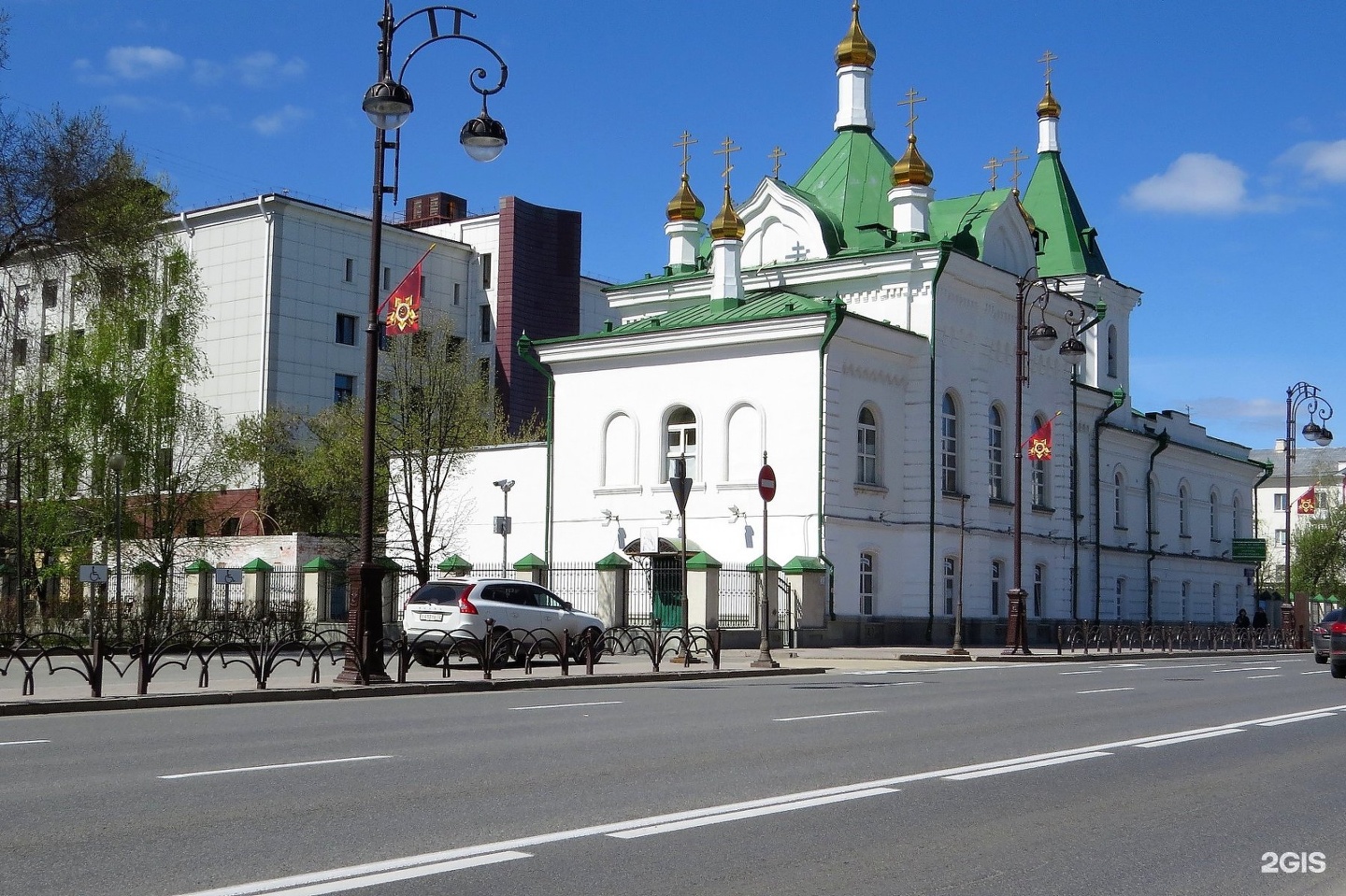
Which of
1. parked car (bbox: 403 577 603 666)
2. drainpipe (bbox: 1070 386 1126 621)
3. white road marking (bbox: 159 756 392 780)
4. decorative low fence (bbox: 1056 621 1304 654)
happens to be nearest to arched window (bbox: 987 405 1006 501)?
decorative low fence (bbox: 1056 621 1304 654)

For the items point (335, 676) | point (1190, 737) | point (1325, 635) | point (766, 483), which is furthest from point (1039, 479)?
point (1190, 737)

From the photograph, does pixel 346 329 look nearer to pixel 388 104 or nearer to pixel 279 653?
pixel 279 653

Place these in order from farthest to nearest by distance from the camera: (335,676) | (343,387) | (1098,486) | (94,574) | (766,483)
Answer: (343,387) < (1098,486) < (766,483) < (335,676) < (94,574)

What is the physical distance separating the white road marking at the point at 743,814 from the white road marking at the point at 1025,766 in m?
0.91

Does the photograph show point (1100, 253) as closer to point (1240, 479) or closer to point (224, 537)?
point (1240, 479)

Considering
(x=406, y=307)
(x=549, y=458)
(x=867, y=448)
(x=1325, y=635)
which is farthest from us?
(x=549, y=458)

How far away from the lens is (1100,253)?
5866 cm

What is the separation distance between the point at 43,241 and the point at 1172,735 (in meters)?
22.5

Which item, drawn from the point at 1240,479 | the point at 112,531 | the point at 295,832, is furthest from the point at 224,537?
the point at 1240,479

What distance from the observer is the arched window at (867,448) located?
4119cm

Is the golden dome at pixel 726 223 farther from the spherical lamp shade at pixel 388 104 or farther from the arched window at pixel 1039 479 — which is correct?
the spherical lamp shade at pixel 388 104

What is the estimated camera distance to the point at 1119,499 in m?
56.2

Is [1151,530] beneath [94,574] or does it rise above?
above

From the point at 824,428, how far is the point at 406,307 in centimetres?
1912
